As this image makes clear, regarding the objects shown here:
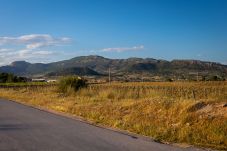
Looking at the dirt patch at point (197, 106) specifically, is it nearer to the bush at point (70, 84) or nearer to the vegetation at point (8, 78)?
the bush at point (70, 84)

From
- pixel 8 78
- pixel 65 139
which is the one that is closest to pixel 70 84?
pixel 65 139

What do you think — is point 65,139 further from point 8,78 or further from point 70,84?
point 8,78

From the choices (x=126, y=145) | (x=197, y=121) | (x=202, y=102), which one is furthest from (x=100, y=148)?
(x=202, y=102)

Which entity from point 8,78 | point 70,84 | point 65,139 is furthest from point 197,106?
point 8,78

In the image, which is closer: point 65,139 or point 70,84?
point 65,139

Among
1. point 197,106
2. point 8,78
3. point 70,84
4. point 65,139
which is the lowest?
point 65,139

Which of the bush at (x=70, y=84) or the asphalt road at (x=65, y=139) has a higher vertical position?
the bush at (x=70, y=84)

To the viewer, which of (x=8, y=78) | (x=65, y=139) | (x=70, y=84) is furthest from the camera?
(x=8, y=78)

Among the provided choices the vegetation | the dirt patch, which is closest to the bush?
the dirt patch

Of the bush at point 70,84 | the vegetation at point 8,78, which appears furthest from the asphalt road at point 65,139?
the vegetation at point 8,78

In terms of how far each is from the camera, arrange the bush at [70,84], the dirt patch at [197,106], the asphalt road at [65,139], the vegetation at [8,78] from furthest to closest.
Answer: the vegetation at [8,78]
the bush at [70,84]
the dirt patch at [197,106]
the asphalt road at [65,139]

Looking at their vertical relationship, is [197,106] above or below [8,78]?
below

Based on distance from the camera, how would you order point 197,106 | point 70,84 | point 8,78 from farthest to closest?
1. point 8,78
2. point 70,84
3. point 197,106

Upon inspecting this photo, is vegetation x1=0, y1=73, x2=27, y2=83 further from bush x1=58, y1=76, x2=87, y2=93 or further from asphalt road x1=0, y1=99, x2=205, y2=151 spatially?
asphalt road x1=0, y1=99, x2=205, y2=151
